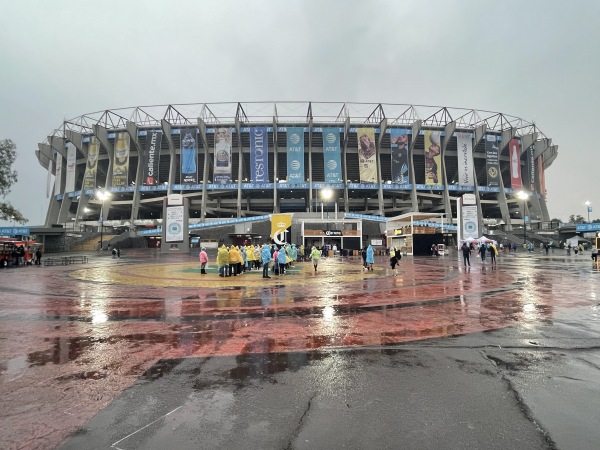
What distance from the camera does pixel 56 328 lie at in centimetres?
720

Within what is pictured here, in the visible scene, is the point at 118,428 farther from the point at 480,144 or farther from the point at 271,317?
the point at 480,144

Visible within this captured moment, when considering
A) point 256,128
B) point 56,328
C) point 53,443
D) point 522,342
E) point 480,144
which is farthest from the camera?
point 480,144

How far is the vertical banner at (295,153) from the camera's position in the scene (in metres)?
63.3

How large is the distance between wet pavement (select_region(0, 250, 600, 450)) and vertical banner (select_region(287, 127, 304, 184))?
181 ft

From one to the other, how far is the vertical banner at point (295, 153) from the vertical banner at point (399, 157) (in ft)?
57.6

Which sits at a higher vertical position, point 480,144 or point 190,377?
point 480,144

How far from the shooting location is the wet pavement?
3.00 metres

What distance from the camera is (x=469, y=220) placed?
39781 mm

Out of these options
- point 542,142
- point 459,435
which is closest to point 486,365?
point 459,435

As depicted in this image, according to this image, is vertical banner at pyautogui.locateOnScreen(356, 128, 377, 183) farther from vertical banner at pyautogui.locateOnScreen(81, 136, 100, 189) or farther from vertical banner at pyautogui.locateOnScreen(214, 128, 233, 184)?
vertical banner at pyautogui.locateOnScreen(81, 136, 100, 189)

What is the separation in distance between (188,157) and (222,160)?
21.9ft

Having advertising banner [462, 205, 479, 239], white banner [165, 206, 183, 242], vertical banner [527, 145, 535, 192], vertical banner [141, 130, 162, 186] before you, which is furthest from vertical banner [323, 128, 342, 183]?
vertical banner [527, 145, 535, 192]

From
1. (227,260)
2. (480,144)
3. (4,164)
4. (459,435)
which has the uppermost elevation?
(480,144)

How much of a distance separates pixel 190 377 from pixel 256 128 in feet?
210
